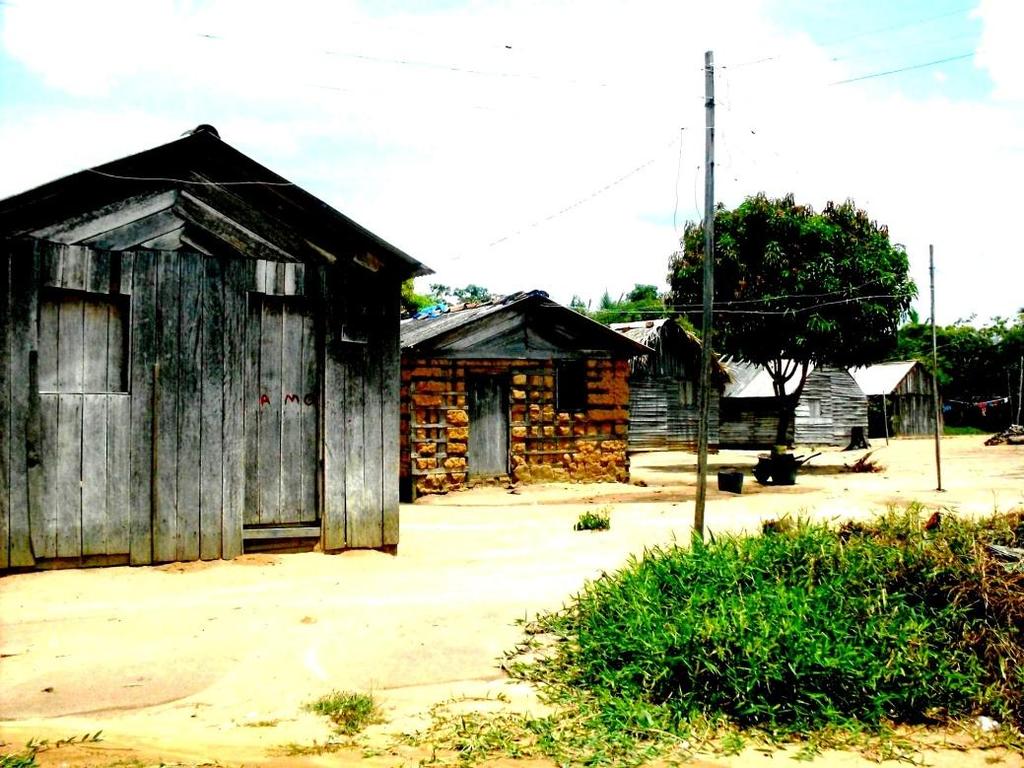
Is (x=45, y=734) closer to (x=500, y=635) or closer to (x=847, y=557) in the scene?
(x=500, y=635)

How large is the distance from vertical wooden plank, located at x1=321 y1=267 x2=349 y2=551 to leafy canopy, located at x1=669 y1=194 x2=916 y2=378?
619 inches

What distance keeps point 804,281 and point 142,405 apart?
1809 centimetres

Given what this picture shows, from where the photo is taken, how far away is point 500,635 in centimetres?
675

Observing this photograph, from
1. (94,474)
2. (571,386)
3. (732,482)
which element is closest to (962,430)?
(732,482)

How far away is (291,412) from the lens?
9180 millimetres

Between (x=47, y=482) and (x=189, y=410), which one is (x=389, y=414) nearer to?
(x=189, y=410)

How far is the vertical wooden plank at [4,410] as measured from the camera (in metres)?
7.91

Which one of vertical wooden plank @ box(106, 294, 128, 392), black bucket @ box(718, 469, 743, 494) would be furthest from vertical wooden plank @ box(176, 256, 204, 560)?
black bucket @ box(718, 469, 743, 494)

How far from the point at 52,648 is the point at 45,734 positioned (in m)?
1.88

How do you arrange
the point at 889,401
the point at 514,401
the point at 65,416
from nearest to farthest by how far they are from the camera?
the point at 65,416
the point at 514,401
the point at 889,401

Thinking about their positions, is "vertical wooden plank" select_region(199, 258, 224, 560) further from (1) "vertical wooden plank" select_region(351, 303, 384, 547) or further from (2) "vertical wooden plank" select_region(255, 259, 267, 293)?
(1) "vertical wooden plank" select_region(351, 303, 384, 547)

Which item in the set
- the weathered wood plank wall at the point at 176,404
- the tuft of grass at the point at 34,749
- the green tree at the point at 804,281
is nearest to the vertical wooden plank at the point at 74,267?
the weathered wood plank wall at the point at 176,404

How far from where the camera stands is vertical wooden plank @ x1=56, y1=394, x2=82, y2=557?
26.7ft

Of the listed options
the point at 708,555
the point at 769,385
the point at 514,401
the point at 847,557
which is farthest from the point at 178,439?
the point at 769,385
